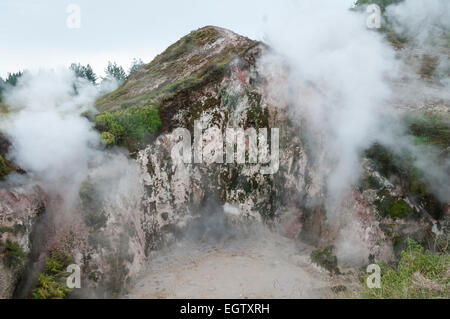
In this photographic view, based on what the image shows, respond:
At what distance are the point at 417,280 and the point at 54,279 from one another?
796 centimetres

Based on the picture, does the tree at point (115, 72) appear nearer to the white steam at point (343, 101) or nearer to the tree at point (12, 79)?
the tree at point (12, 79)

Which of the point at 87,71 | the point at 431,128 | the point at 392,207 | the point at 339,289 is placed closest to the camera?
the point at 339,289

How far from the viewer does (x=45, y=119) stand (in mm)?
Answer: 8570

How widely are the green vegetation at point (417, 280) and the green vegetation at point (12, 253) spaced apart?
761cm

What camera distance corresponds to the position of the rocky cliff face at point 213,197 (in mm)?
7781

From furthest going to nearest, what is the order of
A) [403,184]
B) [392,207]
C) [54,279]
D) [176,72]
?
[176,72], [403,184], [392,207], [54,279]

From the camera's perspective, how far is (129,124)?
1001 centimetres

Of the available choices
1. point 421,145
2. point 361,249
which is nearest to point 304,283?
point 361,249

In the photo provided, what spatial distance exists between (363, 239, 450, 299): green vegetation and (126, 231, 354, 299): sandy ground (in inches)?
54.5

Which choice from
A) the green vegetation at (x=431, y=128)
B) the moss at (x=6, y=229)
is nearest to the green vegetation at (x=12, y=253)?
the moss at (x=6, y=229)

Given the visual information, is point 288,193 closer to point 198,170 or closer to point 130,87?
point 198,170

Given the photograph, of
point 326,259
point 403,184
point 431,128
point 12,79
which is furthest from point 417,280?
point 12,79

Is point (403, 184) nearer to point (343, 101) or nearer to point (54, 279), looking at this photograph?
point (343, 101)

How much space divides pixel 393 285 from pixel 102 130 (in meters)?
8.70
